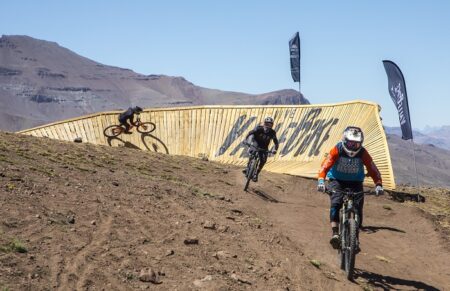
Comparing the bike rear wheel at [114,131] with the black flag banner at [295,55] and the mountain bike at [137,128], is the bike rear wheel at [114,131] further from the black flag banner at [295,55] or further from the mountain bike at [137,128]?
the black flag banner at [295,55]

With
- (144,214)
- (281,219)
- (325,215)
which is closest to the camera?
(144,214)

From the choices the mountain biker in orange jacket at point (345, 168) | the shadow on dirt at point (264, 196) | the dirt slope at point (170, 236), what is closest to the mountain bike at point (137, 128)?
the dirt slope at point (170, 236)

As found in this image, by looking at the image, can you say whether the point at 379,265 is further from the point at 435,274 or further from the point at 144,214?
the point at 144,214

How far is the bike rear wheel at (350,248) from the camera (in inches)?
343

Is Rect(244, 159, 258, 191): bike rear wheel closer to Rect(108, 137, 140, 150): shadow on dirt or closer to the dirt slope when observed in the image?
the dirt slope

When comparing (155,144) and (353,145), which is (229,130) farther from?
(353,145)

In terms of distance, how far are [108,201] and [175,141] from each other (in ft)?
61.1

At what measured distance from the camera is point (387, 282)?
9.37 m

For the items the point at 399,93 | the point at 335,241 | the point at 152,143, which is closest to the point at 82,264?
the point at 335,241

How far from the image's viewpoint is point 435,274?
1056cm

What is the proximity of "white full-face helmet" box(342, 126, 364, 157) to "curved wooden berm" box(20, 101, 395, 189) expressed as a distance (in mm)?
14306

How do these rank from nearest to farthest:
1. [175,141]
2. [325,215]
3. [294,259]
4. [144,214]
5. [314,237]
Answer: [294,259]
[144,214]
[314,237]
[325,215]
[175,141]

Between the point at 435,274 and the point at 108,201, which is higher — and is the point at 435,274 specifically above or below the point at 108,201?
below

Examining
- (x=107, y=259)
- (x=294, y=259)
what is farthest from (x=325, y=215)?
(x=107, y=259)
